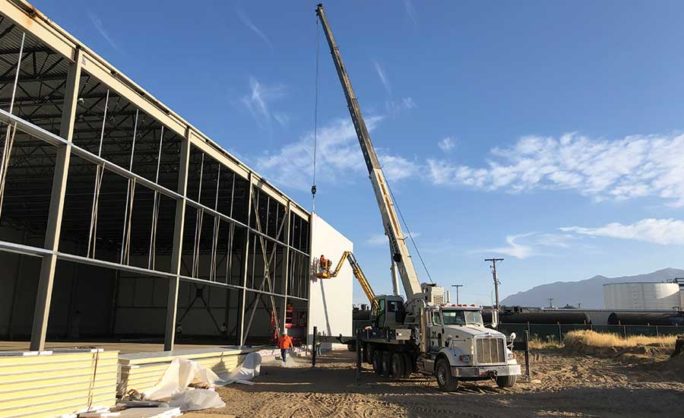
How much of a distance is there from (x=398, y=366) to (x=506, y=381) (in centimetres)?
431

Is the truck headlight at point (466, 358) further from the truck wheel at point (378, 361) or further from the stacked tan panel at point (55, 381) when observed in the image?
the stacked tan panel at point (55, 381)

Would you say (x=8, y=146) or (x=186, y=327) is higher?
(x=8, y=146)

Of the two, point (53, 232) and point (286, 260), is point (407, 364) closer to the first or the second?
point (286, 260)

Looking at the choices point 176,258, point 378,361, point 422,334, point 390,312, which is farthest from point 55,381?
point 390,312

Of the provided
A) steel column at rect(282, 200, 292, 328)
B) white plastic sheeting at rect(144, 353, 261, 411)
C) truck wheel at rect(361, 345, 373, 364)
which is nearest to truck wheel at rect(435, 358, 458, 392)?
truck wheel at rect(361, 345, 373, 364)

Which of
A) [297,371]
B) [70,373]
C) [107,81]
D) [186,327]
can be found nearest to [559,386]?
[297,371]

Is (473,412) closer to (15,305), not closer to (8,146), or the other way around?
(8,146)

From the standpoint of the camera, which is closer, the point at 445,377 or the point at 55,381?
the point at 55,381

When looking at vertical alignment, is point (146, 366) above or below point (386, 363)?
above

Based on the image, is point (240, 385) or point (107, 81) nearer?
point (107, 81)

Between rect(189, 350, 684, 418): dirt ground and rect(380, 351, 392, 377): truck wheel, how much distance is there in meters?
0.61

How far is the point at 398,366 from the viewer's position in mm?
19922

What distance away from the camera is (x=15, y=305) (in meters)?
33.3

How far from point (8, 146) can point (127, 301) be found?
33.3 m
